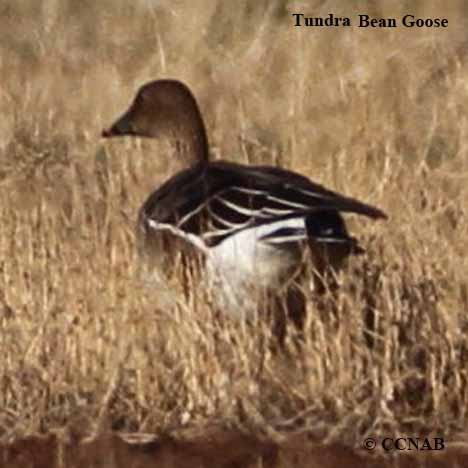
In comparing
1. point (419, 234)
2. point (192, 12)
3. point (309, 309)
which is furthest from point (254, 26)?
point (309, 309)

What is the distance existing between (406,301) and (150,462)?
4.09 feet

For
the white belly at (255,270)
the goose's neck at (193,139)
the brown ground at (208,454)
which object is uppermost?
the goose's neck at (193,139)

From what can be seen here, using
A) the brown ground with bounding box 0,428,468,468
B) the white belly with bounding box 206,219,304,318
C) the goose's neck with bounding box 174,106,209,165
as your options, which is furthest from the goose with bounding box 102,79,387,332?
the goose's neck with bounding box 174,106,209,165

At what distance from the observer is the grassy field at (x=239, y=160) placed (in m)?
6.37

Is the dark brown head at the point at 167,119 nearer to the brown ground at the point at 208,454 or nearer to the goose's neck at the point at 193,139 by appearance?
the goose's neck at the point at 193,139

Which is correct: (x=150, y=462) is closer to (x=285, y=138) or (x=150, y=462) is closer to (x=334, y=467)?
(x=334, y=467)

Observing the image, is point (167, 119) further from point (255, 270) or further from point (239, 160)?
point (255, 270)

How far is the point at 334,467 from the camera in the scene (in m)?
5.93

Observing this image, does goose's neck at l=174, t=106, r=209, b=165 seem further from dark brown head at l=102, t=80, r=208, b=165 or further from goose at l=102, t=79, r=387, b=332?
goose at l=102, t=79, r=387, b=332

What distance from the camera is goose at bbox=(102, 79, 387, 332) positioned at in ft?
22.0

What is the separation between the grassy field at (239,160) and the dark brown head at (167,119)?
1.01ft

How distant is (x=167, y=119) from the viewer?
820 cm

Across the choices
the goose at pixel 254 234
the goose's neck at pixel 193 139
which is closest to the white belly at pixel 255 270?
the goose at pixel 254 234

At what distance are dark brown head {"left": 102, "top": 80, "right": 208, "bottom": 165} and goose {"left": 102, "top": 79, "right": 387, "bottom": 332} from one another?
108 cm
